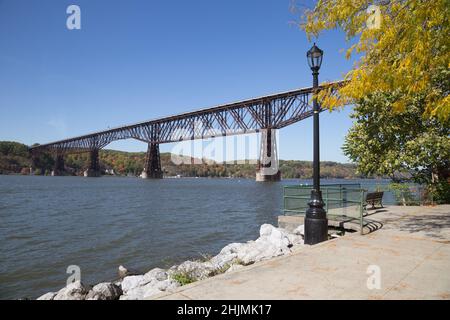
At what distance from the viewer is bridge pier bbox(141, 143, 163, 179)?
109062 mm

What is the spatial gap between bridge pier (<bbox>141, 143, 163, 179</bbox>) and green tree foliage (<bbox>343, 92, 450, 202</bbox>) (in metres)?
96.0

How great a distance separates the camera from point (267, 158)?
81938 millimetres

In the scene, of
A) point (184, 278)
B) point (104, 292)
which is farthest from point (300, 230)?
point (104, 292)

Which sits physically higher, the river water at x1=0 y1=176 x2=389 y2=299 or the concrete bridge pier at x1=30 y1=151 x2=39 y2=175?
the concrete bridge pier at x1=30 y1=151 x2=39 y2=175

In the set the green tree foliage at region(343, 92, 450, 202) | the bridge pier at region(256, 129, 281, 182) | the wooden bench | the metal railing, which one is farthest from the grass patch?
the bridge pier at region(256, 129, 281, 182)

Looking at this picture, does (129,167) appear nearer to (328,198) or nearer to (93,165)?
(93,165)

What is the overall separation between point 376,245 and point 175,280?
4.20m

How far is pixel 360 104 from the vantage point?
628 inches

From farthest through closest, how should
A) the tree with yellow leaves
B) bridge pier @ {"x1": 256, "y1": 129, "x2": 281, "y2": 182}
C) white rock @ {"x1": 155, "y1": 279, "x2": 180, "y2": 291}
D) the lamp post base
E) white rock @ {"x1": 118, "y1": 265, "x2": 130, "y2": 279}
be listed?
bridge pier @ {"x1": 256, "y1": 129, "x2": 281, "y2": 182} < white rock @ {"x1": 118, "y1": 265, "x2": 130, "y2": 279} < the lamp post base < white rock @ {"x1": 155, "y1": 279, "x2": 180, "y2": 291} < the tree with yellow leaves

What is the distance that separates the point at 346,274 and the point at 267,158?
77.4m

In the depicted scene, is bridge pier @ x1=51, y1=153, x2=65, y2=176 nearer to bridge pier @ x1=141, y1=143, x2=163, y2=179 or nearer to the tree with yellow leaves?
bridge pier @ x1=141, y1=143, x2=163, y2=179

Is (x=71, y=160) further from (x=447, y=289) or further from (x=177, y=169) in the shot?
(x=447, y=289)

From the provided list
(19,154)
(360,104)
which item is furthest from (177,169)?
(360,104)

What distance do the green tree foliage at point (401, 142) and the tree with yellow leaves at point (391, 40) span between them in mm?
8680
